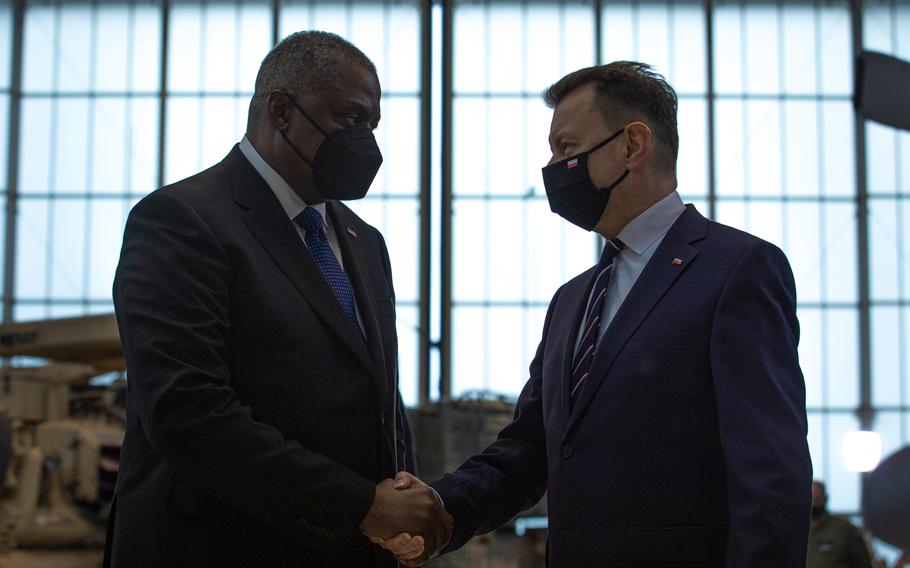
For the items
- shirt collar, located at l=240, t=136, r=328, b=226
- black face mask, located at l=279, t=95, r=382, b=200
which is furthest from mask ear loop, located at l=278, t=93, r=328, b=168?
shirt collar, located at l=240, t=136, r=328, b=226

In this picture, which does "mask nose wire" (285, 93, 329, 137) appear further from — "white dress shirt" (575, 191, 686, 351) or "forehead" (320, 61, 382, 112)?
"white dress shirt" (575, 191, 686, 351)

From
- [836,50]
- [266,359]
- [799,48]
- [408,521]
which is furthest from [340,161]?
[836,50]

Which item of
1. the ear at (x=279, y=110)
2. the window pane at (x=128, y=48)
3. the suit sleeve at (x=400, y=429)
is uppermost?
the window pane at (x=128, y=48)

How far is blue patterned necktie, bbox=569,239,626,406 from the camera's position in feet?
12.4

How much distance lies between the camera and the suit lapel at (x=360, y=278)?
3.80 m

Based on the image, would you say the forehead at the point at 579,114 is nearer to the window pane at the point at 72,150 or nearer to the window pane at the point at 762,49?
the window pane at the point at 762,49

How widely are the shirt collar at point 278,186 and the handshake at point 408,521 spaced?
3.14 ft

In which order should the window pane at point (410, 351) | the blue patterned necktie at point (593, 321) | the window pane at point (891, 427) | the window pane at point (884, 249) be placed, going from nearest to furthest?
1. the blue patterned necktie at point (593, 321)
2. the window pane at point (410, 351)
3. the window pane at point (891, 427)
4. the window pane at point (884, 249)

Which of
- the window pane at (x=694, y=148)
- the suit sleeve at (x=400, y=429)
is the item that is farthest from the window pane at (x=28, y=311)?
the suit sleeve at (x=400, y=429)

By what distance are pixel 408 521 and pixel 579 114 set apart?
1.51 m

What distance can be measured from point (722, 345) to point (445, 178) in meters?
20.7

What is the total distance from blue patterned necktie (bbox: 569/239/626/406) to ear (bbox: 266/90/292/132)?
118 centimetres

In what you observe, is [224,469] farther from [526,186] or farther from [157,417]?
[526,186]

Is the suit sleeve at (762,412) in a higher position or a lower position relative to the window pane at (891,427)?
higher
